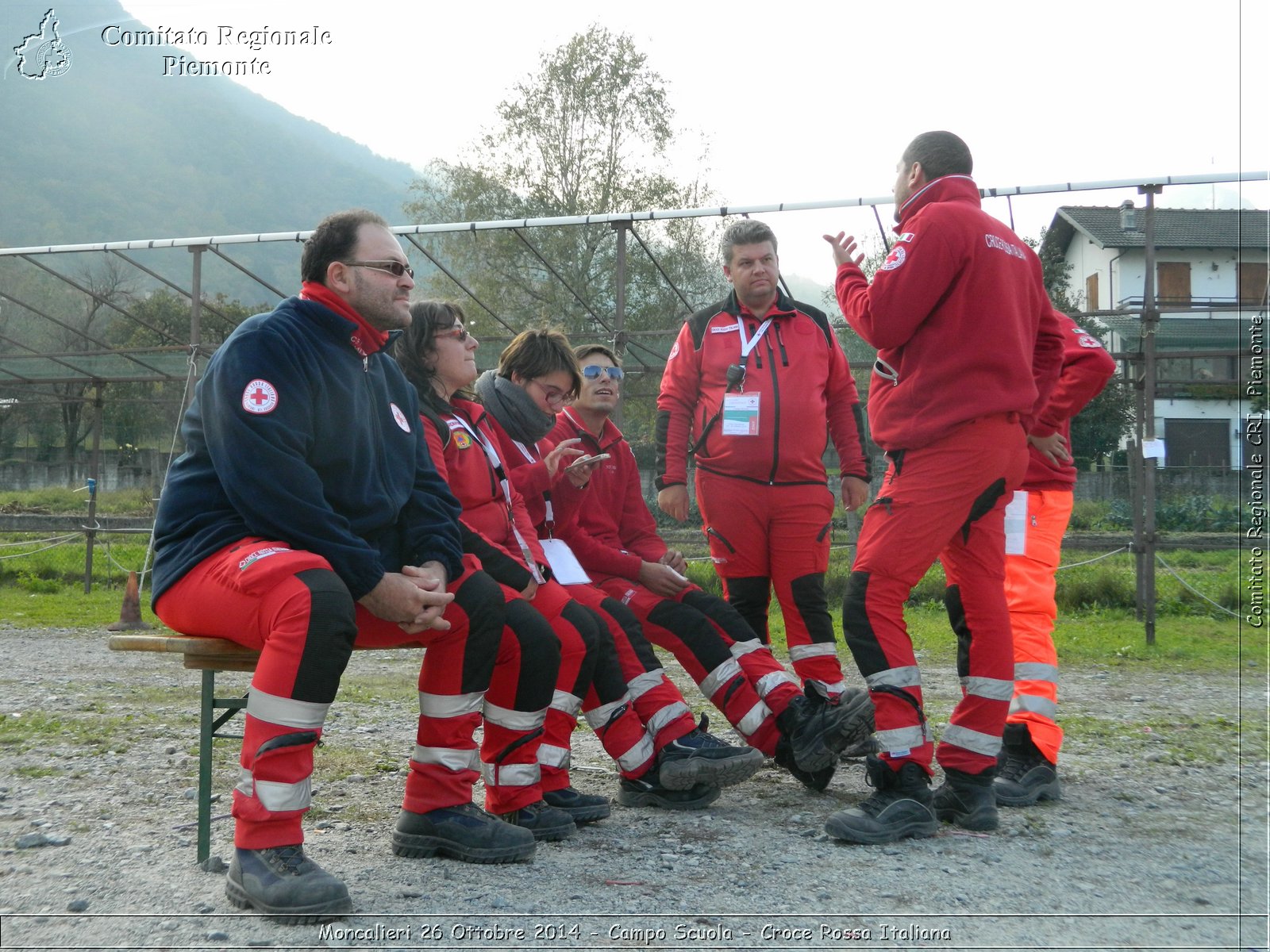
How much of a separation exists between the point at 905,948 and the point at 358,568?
1.59 metres

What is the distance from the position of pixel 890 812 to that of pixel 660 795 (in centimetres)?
87

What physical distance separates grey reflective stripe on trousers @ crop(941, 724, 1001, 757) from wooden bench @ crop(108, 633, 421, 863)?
2.11 m

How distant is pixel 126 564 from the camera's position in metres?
15.3

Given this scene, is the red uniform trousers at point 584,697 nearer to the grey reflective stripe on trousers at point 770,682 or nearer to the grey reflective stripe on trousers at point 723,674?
the grey reflective stripe on trousers at point 723,674

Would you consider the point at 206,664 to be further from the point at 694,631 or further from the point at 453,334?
the point at 694,631

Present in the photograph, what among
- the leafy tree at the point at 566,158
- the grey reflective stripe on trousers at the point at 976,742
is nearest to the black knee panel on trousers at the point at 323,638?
the grey reflective stripe on trousers at the point at 976,742

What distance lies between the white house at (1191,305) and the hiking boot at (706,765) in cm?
221

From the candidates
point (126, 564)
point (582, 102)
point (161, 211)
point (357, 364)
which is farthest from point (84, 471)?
point (161, 211)

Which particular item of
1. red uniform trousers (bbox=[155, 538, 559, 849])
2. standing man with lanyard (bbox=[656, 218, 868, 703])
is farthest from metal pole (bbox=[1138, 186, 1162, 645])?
red uniform trousers (bbox=[155, 538, 559, 849])

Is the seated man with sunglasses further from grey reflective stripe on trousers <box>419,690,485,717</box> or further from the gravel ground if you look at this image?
grey reflective stripe on trousers <box>419,690,485,717</box>

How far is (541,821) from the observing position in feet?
11.0

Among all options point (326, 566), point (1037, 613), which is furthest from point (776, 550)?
point (326, 566)

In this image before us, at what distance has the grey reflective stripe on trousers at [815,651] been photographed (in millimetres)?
4355

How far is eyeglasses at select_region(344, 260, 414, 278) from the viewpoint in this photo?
3.13 meters
